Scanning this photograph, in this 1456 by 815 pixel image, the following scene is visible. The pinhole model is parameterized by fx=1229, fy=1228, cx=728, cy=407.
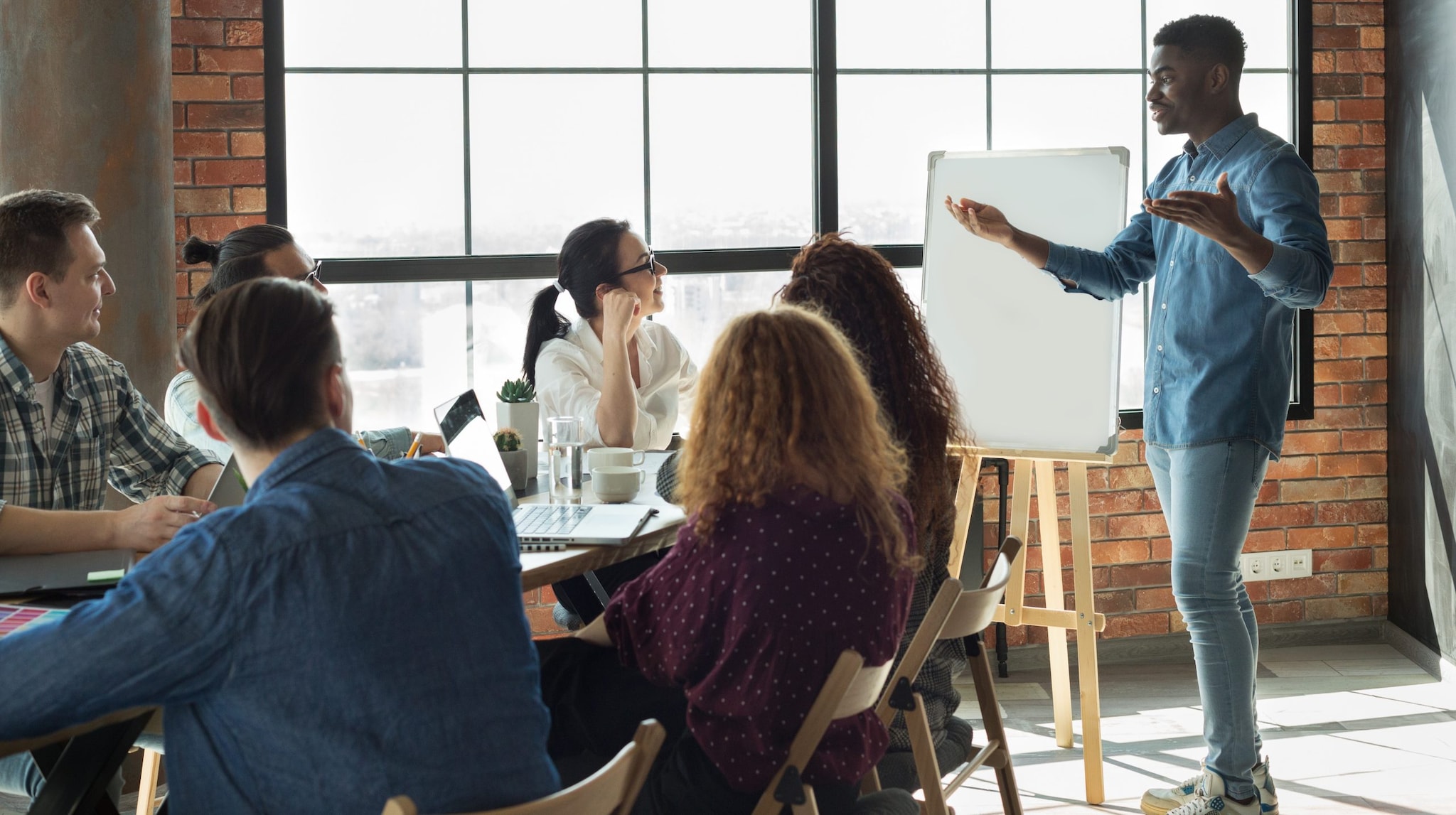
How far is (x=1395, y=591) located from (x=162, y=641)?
3.98 meters

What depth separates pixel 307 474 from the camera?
114 centimetres

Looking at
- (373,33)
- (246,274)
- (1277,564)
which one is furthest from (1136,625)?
(373,33)

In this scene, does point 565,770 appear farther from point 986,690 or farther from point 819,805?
point 986,690

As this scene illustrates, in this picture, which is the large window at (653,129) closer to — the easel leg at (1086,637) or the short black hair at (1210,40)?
the easel leg at (1086,637)

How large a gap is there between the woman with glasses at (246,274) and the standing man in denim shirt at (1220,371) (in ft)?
5.04

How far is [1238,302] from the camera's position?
2.51 metres

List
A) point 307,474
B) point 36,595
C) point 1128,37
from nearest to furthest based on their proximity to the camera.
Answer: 1. point 307,474
2. point 36,595
3. point 1128,37

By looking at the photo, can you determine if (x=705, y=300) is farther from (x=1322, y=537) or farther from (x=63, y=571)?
(x=63, y=571)

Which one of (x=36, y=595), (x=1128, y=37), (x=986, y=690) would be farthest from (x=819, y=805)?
(x=1128, y=37)

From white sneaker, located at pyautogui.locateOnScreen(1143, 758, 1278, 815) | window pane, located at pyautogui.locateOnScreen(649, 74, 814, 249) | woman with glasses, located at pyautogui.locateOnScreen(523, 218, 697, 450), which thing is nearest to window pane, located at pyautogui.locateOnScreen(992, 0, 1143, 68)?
window pane, located at pyautogui.locateOnScreen(649, 74, 814, 249)

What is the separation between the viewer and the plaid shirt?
1.99 meters

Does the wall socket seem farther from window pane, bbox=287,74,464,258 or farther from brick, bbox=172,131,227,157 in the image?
brick, bbox=172,131,227,157

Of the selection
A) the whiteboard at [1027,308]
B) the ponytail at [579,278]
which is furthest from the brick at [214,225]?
the whiteboard at [1027,308]

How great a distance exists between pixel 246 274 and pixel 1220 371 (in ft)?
6.54
